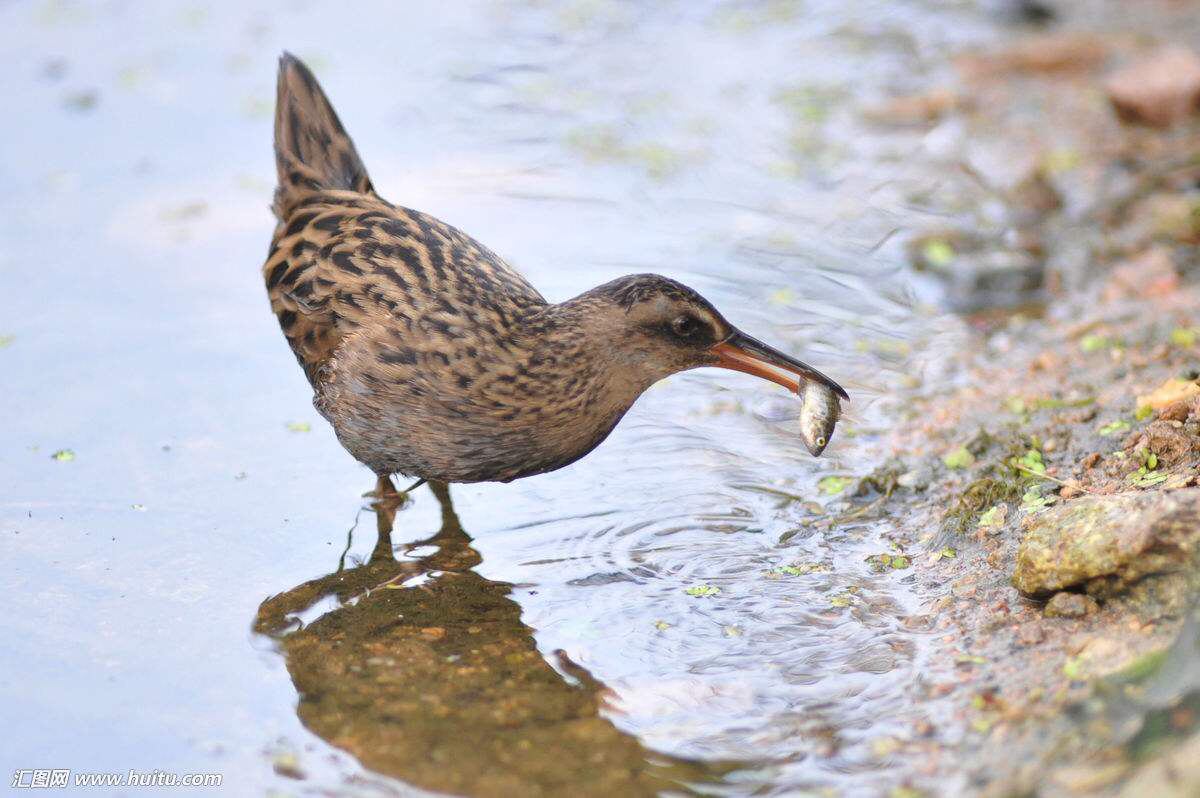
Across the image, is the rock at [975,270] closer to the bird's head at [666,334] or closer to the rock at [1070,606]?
the bird's head at [666,334]

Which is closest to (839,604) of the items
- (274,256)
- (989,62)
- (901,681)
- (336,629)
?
(901,681)

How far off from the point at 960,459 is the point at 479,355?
6.81ft

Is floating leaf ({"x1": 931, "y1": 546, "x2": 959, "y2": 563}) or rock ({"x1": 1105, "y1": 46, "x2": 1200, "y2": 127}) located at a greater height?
rock ({"x1": 1105, "y1": 46, "x2": 1200, "y2": 127})

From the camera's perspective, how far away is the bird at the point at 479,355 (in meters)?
5.42

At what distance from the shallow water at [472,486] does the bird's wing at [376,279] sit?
31.2 inches

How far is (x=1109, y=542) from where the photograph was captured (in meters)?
4.48

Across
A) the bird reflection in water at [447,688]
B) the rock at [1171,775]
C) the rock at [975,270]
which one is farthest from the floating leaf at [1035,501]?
the rock at [975,270]

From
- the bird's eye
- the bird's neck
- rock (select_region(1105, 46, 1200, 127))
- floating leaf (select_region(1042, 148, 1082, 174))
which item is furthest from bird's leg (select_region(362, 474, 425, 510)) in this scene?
rock (select_region(1105, 46, 1200, 127))

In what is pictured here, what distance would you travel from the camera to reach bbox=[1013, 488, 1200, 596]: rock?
436 cm

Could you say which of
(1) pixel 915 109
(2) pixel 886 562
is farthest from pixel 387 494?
(1) pixel 915 109

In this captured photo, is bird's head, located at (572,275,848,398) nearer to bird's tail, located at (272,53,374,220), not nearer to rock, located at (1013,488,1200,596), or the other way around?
rock, located at (1013,488,1200,596)

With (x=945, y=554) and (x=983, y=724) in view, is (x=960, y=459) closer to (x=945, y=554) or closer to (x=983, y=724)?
(x=945, y=554)

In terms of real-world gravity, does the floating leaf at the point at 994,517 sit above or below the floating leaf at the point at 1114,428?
below

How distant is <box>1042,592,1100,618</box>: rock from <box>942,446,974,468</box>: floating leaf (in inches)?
55.0
